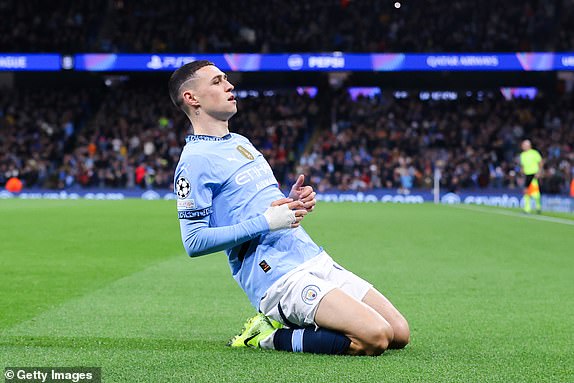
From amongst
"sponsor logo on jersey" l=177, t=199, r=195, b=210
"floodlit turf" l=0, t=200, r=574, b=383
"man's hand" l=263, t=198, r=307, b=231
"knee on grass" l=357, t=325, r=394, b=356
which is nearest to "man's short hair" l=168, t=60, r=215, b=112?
"sponsor logo on jersey" l=177, t=199, r=195, b=210

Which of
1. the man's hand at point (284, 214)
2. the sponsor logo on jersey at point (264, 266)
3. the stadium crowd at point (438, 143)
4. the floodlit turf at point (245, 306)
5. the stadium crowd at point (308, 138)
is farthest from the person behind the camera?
the stadium crowd at point (308, 138)

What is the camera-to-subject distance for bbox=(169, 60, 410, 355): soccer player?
5266mm

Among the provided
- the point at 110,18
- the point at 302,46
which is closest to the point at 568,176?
the point at 302,46

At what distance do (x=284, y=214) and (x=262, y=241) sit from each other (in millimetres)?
322

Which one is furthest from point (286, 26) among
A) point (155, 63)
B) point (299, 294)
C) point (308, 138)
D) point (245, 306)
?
point (299, 294)

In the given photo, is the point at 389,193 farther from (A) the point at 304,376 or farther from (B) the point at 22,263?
(A) the point at 304,376

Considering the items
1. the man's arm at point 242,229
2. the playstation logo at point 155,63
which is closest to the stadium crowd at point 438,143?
the playstation logo at point 155,63

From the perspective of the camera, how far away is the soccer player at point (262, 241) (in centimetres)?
527

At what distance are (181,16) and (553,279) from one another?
36.3m

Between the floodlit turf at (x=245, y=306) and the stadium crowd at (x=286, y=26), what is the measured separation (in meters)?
24.5

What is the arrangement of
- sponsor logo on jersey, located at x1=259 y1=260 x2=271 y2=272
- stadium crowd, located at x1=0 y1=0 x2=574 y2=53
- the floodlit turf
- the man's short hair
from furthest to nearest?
stadium crowd, located at x1=0 y1=0 x2=574 y2=53 < the man's short hair < sponsor logo on jersey, located at x1=259 y1=260 x2=271 y2=272 < the floodlit turf

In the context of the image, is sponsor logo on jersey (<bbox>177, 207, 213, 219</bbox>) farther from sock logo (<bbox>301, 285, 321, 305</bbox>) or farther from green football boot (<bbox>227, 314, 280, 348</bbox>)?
green football boot (<bbox>227, 314, 280, 348</bbox>)

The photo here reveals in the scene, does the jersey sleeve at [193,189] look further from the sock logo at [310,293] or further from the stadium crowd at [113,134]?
the stadium crowd at [113,134]

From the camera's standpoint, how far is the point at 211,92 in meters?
5.50
